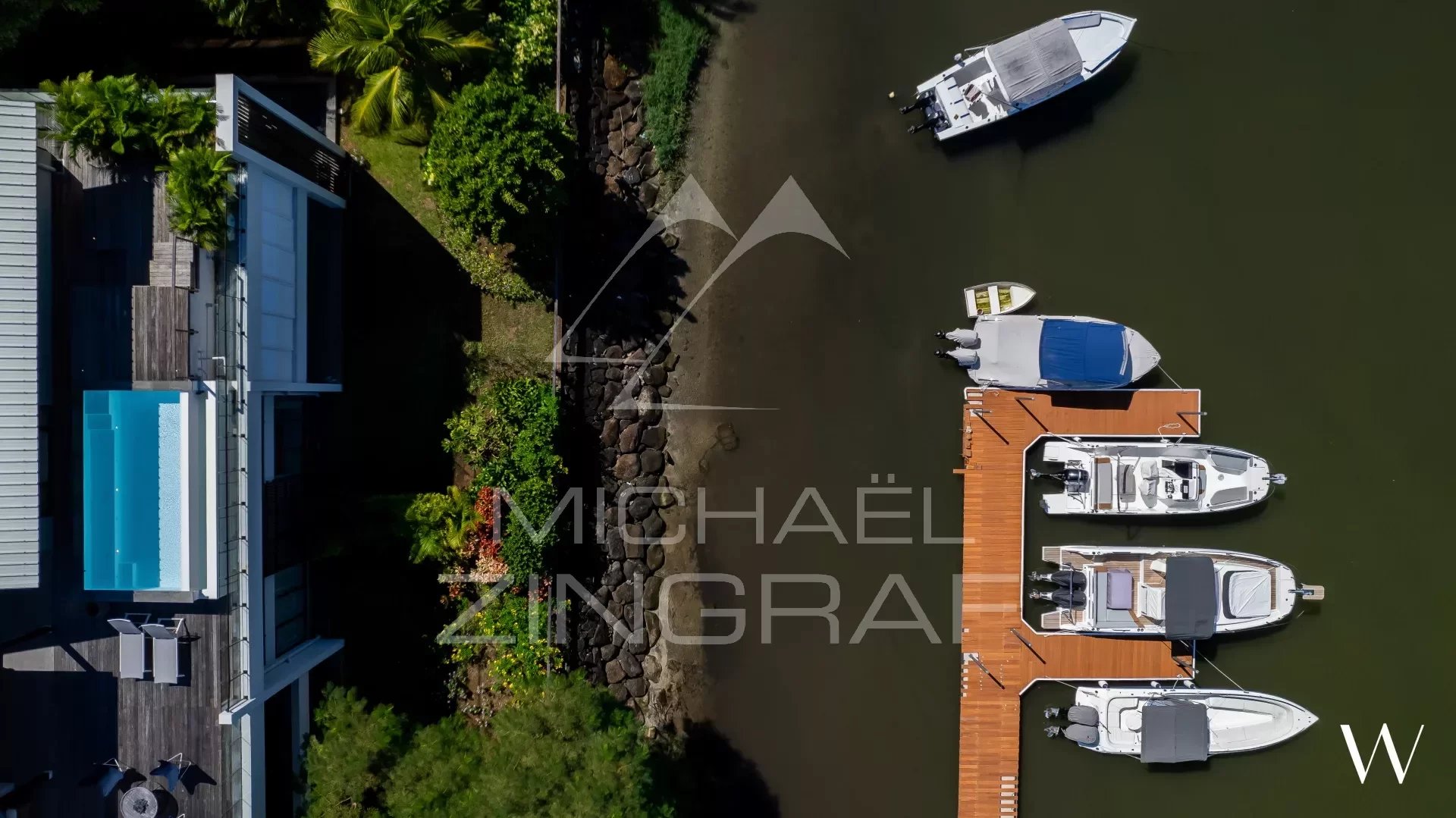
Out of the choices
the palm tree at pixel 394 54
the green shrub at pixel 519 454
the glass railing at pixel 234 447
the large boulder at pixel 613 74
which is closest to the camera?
the glass railing at pixel 234 447

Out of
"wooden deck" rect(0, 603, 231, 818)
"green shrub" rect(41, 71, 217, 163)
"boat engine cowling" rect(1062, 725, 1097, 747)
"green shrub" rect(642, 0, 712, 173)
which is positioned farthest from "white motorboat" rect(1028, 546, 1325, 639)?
"green shrub" rect(41, 71, 217, 163)

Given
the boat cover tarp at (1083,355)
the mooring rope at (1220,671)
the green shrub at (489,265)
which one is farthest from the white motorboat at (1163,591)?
the green shrub at (489,265)

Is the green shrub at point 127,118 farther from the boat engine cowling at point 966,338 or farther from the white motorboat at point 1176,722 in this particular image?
the white motorboat at point 1176,722

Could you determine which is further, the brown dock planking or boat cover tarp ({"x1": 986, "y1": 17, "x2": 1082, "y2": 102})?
the brown dock planking

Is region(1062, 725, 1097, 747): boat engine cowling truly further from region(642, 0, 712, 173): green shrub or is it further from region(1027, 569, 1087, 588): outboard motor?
region(642, 0, 712, 173): green shrub

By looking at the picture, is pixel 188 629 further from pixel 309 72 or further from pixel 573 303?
pixel 309 72
